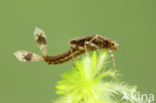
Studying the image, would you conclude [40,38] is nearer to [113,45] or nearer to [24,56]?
[24,56]

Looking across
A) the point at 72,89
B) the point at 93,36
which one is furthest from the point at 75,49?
the point at 72,89

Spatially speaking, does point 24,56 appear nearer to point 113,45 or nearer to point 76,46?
point 76,46

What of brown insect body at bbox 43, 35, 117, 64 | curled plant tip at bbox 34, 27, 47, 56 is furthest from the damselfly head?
curled plant tip at bbox 34, 27, 47, 56

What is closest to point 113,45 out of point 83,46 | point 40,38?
point 83,46

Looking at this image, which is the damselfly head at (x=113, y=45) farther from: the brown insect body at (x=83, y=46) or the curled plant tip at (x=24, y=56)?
the curled plant tip at (x=24, y=56)

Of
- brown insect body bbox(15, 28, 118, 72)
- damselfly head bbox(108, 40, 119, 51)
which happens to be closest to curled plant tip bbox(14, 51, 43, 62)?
brown insect body bbox(15, 28, 118, 72)

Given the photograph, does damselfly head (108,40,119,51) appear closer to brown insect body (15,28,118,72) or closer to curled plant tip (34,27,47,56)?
brown insect body (15,28,118,72)

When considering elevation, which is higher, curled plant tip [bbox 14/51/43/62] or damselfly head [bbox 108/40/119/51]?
damselfly head [bbox 108/40/119/51]

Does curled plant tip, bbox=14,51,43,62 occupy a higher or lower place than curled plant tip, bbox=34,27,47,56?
lower

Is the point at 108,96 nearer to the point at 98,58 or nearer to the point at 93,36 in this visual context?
the point at 98,58

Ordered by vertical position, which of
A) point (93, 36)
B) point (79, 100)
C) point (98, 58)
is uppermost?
point (93, 36)

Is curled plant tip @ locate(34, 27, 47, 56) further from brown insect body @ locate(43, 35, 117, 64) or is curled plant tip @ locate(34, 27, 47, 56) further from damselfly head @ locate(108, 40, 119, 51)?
damselfly head @ locate(108, 40, 119, 51)
